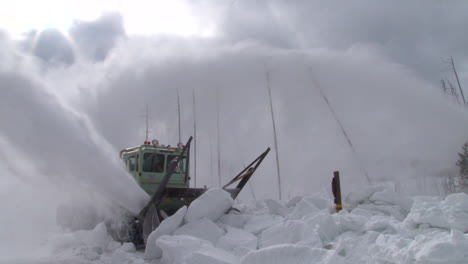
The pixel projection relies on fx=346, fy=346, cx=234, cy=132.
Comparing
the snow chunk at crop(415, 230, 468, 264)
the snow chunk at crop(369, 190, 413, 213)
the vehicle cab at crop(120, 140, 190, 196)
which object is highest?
the vehicle cab at crop(120, 140, 190, 196)

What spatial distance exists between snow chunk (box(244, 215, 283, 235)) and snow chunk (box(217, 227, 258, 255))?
0.35 meters

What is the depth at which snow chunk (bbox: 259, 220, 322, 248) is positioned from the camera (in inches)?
199

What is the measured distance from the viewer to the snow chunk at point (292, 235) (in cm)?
507

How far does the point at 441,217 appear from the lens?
4.50 metres

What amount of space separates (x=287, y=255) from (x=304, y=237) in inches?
47.1

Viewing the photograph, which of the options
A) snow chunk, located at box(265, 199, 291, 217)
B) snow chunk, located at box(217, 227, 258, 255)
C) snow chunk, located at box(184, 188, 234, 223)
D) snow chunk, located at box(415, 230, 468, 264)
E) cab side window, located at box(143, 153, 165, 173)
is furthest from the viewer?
cab side window, located at box(143, 153, 165, 173)

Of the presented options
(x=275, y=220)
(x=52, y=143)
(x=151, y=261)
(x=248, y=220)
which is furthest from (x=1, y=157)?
(x=275, y=220)

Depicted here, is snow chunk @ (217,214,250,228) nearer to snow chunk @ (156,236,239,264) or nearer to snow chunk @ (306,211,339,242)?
snow chunk @ (156,236,239,264)

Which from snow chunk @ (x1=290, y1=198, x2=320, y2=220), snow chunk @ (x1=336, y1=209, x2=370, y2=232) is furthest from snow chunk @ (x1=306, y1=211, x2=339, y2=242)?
snow chunk @ (x1=290, y1=198, x2=320, y2=220)

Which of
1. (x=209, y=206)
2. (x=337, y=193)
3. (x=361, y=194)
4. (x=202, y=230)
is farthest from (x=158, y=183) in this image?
(x=361, y=194)

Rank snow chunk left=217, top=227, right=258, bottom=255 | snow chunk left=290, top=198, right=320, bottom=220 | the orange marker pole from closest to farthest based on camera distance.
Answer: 1. snow chunk left=217, top=227, right=258, bottom=255
2. snow chunk left=290, top=198, right=320, bottom=220
3. the orange marker pole

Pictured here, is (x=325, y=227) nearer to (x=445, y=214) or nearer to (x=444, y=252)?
(x=445, y=214)

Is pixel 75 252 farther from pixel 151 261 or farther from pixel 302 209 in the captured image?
pixel 302 209

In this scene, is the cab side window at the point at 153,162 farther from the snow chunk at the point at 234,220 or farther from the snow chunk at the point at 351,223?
the snow chunk at the point at 351,223
